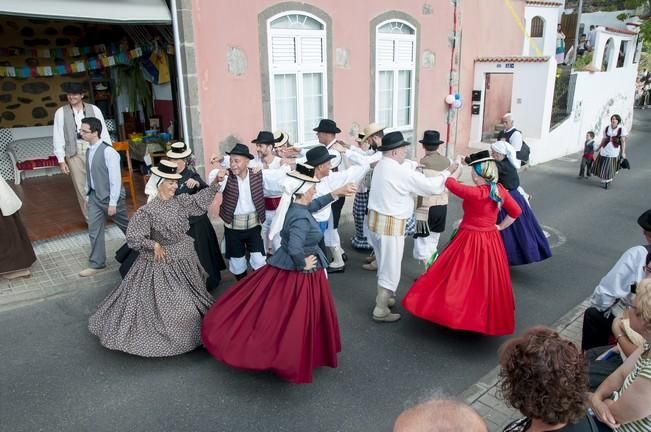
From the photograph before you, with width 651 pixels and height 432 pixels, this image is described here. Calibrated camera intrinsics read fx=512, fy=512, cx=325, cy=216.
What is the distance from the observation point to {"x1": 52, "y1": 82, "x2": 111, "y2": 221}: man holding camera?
675 centimetres

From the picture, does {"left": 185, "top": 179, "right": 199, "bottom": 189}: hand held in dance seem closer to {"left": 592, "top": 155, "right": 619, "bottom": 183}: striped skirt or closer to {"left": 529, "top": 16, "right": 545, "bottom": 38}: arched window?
{"left": 592, "top": 155, "right": 619, "bottom": 183}: striped skirt

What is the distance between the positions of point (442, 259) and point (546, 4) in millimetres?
13931

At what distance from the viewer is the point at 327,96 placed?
9383 mm

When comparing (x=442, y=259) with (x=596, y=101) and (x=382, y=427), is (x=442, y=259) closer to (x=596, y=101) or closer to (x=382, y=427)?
(x=382, y=427)

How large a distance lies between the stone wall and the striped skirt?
1022 cm

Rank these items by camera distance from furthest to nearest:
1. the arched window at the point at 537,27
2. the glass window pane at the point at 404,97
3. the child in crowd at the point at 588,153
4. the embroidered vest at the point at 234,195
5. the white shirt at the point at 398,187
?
the arched window at the point at 537,27 → the child in crowd at the point at 588,153 → the glass window pane at the point at 404,97 → the embroidered vest at the point at 234,195 → the white shirt at the point at 398,187

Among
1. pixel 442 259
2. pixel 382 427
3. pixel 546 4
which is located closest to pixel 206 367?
pixel 382 427

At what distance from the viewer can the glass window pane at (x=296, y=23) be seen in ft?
27.5

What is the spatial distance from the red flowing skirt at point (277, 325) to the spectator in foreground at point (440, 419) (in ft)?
7.34

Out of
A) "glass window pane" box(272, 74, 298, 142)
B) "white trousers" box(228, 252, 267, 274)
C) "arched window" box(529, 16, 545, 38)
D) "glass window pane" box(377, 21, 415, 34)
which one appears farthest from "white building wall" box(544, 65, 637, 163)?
"white trousers" box(228, 252, 267, 274)

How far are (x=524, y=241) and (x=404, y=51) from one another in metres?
6.04

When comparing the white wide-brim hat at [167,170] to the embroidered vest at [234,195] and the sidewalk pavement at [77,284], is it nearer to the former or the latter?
the embroidered vest at [234,195]

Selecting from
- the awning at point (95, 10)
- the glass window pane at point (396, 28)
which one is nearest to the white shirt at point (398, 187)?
the awning at point (95, 10)

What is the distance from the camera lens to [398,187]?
4.84 m
